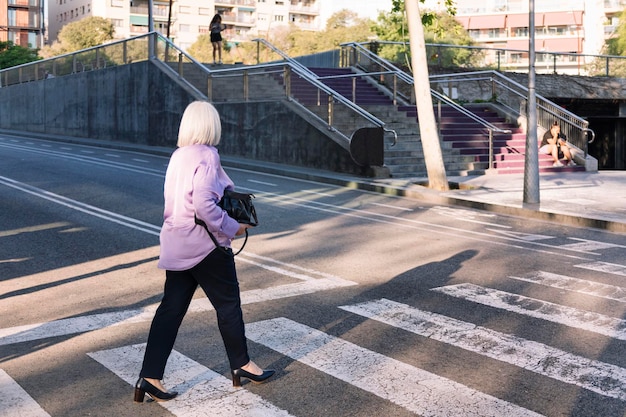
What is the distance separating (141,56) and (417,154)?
13.1m

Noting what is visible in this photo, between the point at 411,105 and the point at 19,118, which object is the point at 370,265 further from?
the point at 19,118

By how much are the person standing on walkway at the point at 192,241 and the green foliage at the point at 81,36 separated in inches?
3432

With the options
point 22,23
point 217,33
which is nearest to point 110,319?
point 217,33

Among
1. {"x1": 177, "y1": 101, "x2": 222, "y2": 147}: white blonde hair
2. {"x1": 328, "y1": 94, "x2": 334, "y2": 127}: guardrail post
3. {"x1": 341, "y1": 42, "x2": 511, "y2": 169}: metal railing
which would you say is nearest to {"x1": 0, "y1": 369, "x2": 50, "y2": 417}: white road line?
{"x1": 177, "y1": 101, "x2": 222, "y2": 147}: white blonde hair

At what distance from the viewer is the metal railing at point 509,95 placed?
81.7ft

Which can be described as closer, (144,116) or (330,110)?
(330,110)

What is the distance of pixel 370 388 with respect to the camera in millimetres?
5316

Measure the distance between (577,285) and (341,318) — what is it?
290cm

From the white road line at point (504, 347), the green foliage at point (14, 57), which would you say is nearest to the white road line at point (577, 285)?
the white road line at point (504, 347)

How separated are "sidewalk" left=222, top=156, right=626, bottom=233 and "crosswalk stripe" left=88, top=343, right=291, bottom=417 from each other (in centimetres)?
918

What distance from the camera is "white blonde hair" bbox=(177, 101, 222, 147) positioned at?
5078mm

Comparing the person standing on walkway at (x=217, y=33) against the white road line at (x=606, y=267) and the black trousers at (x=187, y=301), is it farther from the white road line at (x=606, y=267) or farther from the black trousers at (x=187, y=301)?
the black trousers at (x=187, y=301)

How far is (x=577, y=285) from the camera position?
28.5ft

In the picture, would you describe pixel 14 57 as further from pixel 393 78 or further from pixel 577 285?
pixel 577 285
